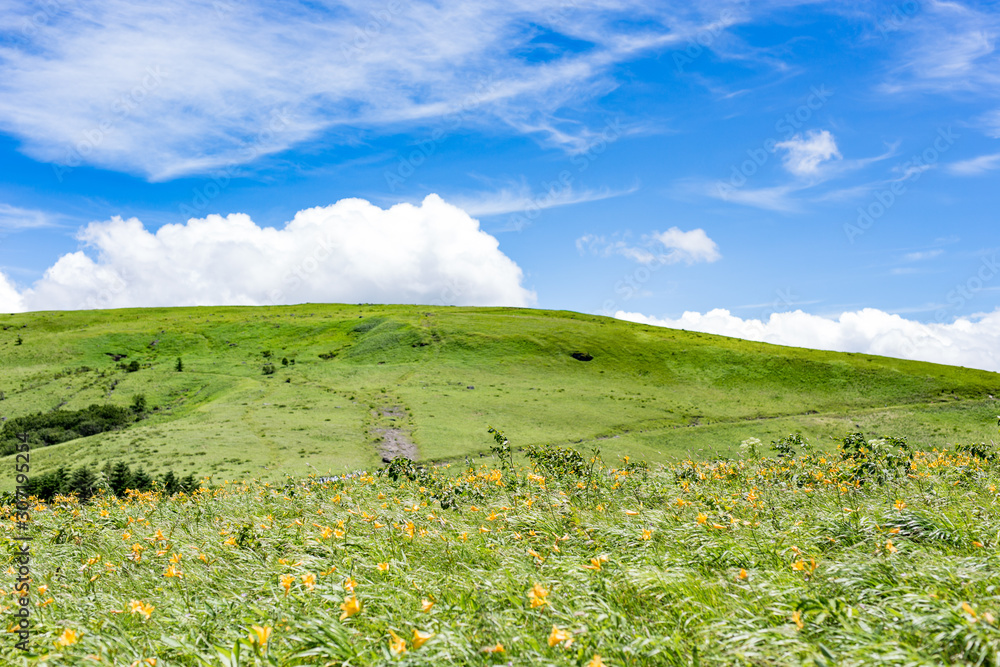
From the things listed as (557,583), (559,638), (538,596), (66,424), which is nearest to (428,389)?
(66,424)

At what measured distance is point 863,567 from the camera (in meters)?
5.39

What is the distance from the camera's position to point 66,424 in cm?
5650

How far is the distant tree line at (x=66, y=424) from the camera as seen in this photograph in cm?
5294

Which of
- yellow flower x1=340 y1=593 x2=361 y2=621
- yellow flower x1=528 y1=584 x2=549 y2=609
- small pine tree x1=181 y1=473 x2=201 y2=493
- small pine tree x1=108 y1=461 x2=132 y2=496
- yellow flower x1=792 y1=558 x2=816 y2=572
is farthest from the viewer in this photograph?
small pine tree x1=108 y1=461 x2=132 y2=496

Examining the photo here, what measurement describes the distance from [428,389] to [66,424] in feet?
124

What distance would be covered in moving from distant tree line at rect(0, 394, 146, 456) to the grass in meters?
55.7

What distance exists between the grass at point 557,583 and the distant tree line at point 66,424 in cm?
5566

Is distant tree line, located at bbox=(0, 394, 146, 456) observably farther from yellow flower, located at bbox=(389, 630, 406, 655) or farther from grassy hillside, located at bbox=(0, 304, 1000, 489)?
yellow flower, located at bbox=(389, 630, 406, 655)

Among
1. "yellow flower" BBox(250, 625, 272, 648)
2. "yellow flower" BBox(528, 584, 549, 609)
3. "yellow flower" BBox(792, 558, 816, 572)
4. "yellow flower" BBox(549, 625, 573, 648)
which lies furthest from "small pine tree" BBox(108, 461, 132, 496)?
"yellow flower" BBox(792, 558, 816, 572)

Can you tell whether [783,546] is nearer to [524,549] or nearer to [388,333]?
[524,549]

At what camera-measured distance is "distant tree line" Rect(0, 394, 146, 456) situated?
174 feet

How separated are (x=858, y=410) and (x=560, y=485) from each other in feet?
238

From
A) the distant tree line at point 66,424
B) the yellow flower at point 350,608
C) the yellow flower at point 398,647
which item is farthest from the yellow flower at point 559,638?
the distant tree line at point 66,424

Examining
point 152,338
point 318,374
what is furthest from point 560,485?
point 152,338
